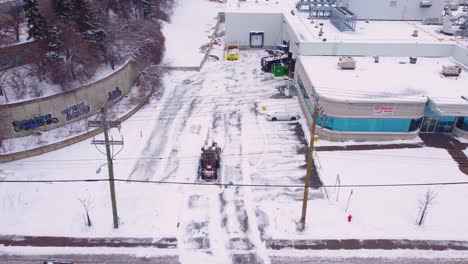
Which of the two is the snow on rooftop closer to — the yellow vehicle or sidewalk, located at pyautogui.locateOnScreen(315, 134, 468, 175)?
the yellow vehicle

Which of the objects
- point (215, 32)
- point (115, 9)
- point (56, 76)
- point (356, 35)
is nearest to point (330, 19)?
point (356, 35)

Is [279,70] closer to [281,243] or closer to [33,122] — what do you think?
[33,122]

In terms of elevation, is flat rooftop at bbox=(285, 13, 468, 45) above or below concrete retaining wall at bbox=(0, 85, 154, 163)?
above

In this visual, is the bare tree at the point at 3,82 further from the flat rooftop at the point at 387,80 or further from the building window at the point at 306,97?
the flat rooftop at the point at 387,80

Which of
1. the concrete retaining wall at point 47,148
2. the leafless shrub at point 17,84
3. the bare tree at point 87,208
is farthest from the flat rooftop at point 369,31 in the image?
the bare tree at point 87,208

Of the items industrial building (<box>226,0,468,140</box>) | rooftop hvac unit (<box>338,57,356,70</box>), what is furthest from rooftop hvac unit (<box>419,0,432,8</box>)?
rooftop hvac unit (<box>338,57,356,70</box>)
